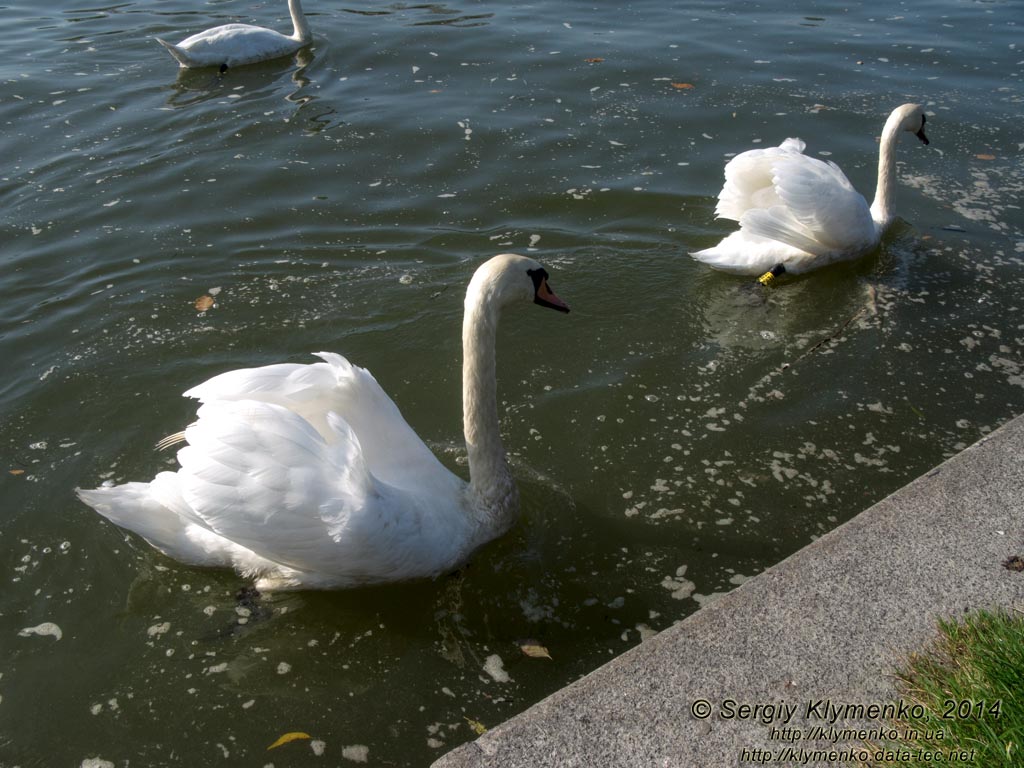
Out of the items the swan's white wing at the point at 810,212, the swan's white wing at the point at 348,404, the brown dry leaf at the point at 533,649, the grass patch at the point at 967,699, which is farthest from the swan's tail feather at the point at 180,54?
the grass patch at the point at 967,699

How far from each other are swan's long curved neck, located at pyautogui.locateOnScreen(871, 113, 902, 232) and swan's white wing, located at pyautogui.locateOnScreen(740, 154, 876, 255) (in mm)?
541

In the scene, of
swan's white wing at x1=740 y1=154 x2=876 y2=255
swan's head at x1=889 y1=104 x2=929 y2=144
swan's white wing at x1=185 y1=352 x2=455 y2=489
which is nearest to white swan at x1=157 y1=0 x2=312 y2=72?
swan's white wing at x1=740 y1=154 x2=876 y2=255

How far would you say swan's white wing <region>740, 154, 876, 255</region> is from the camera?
21.5ft

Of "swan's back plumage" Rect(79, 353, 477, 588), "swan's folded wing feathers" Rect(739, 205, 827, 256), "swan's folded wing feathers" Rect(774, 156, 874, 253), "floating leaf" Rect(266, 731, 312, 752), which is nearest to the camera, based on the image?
"floating leaf" Rect(266, 731, 312, 752)

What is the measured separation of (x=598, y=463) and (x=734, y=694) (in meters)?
2.25

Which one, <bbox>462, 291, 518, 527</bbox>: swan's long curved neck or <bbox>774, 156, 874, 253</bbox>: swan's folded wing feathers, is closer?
<bbox>462, 291, 518, 527</bbox>: swan's long curved neck

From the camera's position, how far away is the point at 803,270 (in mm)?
6934

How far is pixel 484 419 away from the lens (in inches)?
171

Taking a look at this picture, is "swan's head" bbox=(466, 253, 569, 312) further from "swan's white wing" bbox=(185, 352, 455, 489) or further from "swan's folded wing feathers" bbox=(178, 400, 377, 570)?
"swan's folded wing feathers" bbox=(178, 400, 377, 570)

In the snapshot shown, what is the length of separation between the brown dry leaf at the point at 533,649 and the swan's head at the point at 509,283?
1.48 m

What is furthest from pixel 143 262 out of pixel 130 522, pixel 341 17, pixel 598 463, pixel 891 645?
pixel 341 17

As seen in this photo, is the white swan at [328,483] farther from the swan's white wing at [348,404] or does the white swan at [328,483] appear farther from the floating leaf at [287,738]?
the floating leaf at [287,738]

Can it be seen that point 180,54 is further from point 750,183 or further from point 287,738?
point 287,738

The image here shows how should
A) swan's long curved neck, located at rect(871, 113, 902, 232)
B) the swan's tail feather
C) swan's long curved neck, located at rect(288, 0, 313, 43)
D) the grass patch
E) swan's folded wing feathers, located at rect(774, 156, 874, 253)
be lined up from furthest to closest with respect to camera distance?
swan's long curved neck, located at rect(288, 0, 313, 43), the swan's tail feather, swan's long curved neck, located at rect(871, 113, 902, 232), swan's folded wing feathers, located at rect(774, 156, 874, 253), the grass patch
